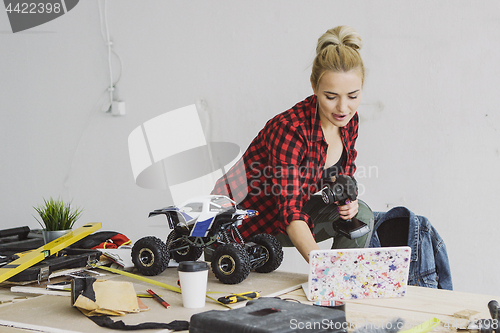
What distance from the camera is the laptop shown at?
0.94 metres

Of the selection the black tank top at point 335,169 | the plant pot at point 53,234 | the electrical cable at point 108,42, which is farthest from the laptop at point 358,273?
the electrical cable at point 108,42

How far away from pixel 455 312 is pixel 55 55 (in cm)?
275

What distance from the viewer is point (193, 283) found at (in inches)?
35.2

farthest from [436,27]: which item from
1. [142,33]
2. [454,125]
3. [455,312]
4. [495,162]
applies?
[142,33]

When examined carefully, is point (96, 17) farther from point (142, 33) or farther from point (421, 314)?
point (421, 314)

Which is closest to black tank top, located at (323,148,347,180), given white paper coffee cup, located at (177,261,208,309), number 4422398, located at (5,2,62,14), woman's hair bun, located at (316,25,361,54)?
woman's hair bun, located at (316,25,361,54)

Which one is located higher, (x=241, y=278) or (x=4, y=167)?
(x=4, y=167)

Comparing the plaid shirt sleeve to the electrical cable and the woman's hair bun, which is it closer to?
the woman's hair bun

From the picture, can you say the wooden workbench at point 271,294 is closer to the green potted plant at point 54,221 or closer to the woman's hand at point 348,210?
the woman's hand at point 348,210

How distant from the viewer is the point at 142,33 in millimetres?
2535

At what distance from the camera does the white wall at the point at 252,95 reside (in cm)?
180

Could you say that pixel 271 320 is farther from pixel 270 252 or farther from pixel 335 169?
pixel 335 169

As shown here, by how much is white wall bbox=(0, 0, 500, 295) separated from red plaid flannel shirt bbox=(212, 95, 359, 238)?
471mm

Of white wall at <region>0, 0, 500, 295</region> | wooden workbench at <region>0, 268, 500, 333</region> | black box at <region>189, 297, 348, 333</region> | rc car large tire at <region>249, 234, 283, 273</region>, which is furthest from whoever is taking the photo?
white wall at <region>0, 0, 500, 295</region>
